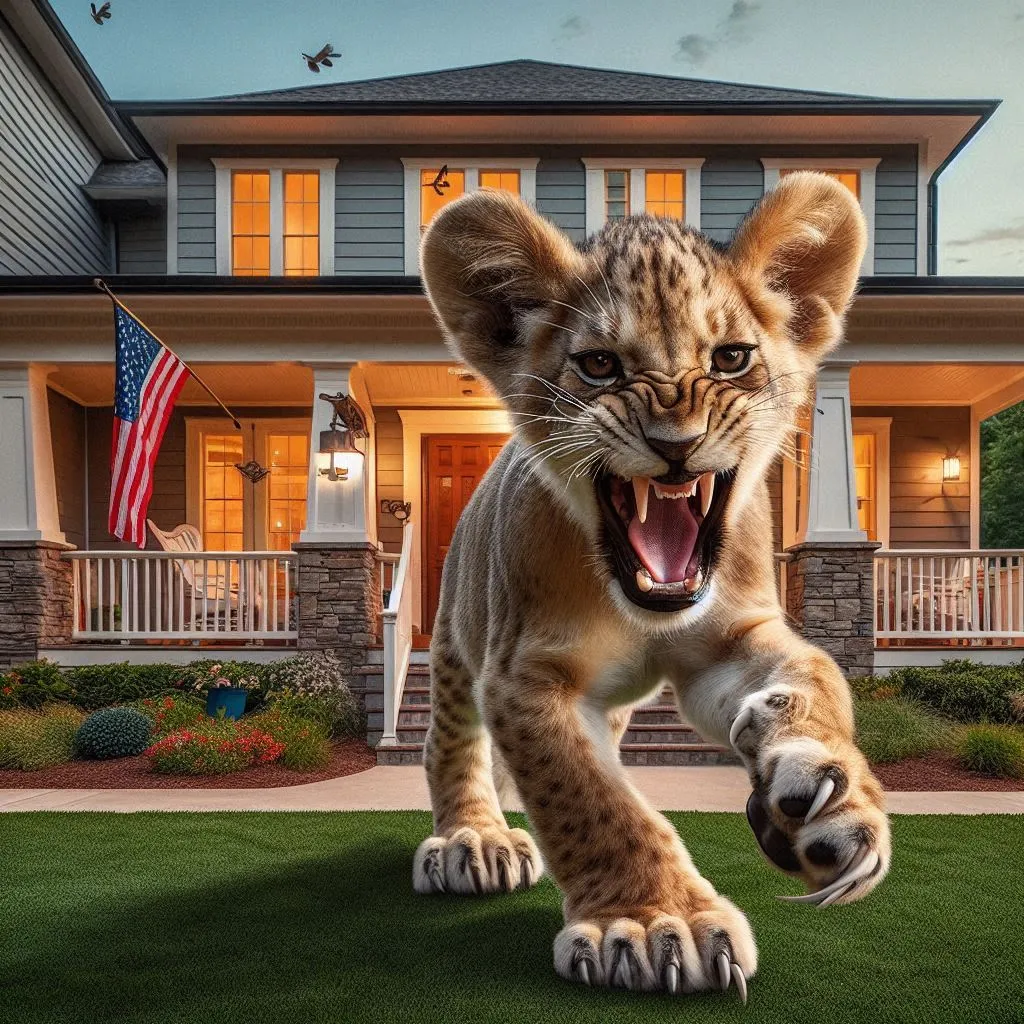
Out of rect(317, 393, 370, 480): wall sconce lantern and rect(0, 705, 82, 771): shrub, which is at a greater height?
rect(317, 393, 370, 480): wall sconce lantern

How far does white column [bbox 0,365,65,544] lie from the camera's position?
9945mm

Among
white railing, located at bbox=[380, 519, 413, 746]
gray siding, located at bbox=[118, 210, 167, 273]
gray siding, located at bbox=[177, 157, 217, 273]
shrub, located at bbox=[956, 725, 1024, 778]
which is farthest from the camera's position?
gray siding, located at bbox=[118, 210, 167, 273]

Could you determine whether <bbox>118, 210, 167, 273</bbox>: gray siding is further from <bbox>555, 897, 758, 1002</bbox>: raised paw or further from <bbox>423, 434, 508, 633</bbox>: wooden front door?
<bbox>555, 897, 758, 1002</bbox>: raised paw

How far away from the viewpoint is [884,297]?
9828 mm

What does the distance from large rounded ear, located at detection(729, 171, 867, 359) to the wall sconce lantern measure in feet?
26.0

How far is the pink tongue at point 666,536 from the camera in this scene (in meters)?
1.78

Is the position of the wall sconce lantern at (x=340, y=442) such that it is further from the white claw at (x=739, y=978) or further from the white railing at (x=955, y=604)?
the white claw at (x=739, y=978)

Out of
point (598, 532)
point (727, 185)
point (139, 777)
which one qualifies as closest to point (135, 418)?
point (139, 777)

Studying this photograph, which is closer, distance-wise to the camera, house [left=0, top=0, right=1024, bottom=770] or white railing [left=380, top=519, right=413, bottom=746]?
white railing [left=380, top=519, right=413, bottom=746]

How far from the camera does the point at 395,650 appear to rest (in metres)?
8.63

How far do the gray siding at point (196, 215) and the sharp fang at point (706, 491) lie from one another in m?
11.7

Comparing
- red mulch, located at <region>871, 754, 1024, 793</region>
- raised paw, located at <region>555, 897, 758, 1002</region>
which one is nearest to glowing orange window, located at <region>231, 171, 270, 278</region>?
red mulch, located at <region>871, 754, 1024, 793</region>

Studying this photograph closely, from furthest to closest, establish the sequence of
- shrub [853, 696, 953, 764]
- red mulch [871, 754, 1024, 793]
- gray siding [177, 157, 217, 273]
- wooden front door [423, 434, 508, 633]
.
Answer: wooden front door [423, 434, 508, 633], gray siding [177, 157, 217, 273], shrub [853, 696, 953, 764], red mulch [871, 754, 1024, 793]

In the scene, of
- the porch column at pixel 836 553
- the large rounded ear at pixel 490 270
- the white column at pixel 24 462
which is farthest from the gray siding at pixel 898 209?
the large rounded ear at pixel 490 270
